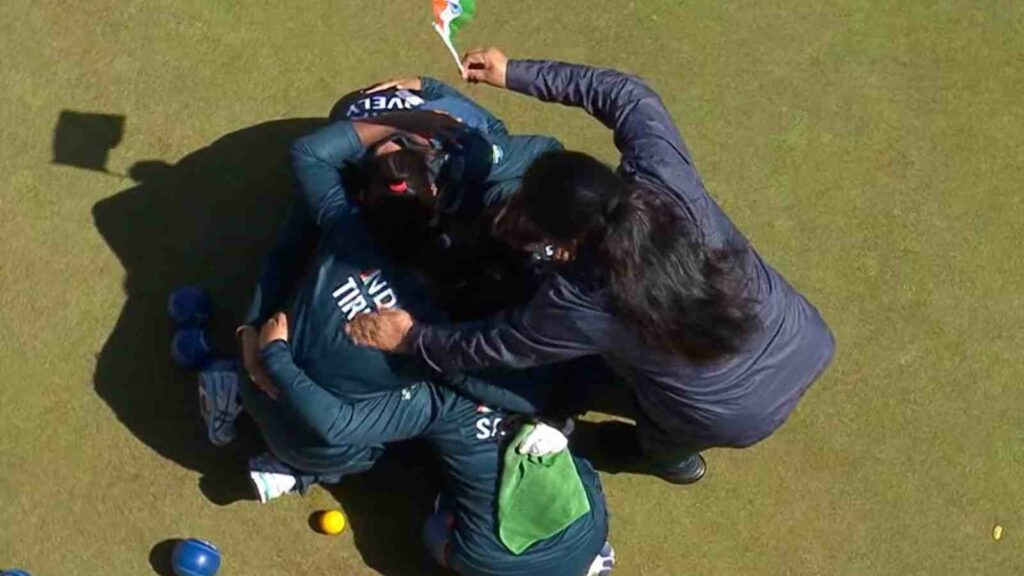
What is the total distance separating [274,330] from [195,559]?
0.70 m

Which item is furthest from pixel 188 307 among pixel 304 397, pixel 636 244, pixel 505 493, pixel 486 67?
pixel 636 244

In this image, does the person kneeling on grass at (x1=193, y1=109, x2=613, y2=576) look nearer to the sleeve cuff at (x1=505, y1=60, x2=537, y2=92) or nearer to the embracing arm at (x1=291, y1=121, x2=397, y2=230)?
the embracing arm at (x1=291, y1=121, x2=397, y2=230)

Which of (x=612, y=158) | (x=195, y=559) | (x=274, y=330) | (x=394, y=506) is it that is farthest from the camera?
(x=612, y=158)

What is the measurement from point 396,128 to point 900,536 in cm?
188

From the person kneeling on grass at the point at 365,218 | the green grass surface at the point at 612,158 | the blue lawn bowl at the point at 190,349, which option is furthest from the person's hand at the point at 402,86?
the blue lawn bowl at the point at 190,349

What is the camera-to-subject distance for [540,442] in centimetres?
350

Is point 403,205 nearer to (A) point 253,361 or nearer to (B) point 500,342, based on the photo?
(B) point 500,342

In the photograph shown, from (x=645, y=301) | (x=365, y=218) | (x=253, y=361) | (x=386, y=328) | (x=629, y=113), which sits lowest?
(x=253, y=361)

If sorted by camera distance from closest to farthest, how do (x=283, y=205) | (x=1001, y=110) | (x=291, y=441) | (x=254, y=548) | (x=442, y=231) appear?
(x=442, y=231) → (x=291, y=441) → (x=254, y=548) → (x=283, y=205) → (x=1001, y=110)

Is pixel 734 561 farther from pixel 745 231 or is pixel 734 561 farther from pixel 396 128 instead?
pixel 396 128

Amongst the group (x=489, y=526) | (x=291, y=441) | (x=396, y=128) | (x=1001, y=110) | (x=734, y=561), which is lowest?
(x=734, y=561)

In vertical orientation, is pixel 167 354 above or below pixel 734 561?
above

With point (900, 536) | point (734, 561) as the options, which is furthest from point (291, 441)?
point (900, 536)

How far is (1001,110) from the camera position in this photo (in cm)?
428
